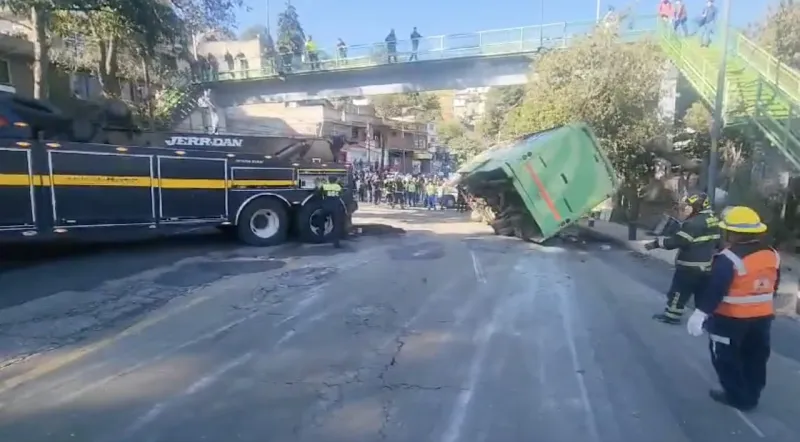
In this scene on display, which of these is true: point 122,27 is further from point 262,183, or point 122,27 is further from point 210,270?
point 210,270

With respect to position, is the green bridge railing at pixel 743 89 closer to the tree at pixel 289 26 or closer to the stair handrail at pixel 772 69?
the stair handrail at pixel 772 69

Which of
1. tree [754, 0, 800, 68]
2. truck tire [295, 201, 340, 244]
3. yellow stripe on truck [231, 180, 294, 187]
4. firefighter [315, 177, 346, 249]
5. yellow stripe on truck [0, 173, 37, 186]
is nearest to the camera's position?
yellow stripe on truck [0, 173, 37, 186]

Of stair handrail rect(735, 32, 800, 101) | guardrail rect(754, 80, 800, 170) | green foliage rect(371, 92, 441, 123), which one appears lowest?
guardrail rect(754, 80, 800, 170)

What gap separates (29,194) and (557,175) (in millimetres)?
9629

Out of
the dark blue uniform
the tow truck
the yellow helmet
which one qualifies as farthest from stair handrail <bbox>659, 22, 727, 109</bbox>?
the yellow helmet

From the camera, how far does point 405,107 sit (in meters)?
78.5

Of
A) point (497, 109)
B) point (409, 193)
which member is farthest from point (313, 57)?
point (497, 109)

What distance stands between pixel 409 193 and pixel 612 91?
12325 mm

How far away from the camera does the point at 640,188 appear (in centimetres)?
1880

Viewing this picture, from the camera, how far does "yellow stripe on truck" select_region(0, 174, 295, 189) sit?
349 inches

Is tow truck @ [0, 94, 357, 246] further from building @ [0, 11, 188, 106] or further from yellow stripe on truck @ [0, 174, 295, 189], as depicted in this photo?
building @ [0, 11, 188, 106]

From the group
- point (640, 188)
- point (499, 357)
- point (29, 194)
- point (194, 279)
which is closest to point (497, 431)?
point (499, 357)

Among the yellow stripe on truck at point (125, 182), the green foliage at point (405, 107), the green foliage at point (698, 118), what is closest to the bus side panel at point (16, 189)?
the yellow stripe on truck at point (125, 182)

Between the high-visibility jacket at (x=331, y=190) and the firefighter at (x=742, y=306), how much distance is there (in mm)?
9067
